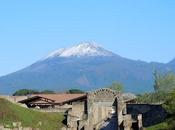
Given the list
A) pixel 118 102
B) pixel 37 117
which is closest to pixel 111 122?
pixel 118 102

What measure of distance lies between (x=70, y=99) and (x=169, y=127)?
41.4 metres

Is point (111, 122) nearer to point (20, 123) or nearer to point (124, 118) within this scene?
point (124, 118)

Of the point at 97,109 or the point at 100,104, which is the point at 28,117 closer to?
the point at 97,109

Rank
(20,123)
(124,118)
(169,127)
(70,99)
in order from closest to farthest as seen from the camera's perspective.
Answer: (169,127)
(124,118)
(20,123)
(70,99)

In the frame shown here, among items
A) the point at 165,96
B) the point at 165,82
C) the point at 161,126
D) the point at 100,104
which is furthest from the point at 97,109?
the point at 165,82

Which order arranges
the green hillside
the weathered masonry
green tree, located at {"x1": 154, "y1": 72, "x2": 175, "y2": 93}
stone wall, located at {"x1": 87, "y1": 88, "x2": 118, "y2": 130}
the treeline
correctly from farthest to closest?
green tree, located at {"x1": 154, "y1": 72, "x2": 175, "y2": 93}
stone wall, located at {"x1": 87, "y1": 88, "x2": 118, "y2": 130}
the green hillside
the weathered masonry
the treeline

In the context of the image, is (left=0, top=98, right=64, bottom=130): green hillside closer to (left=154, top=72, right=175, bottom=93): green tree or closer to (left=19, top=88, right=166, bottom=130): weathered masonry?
(left=19, top=88, right=166, bottom=130): weathered masonry

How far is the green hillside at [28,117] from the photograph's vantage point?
267ft

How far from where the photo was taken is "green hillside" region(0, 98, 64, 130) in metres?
81.4

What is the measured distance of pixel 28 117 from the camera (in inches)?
3282

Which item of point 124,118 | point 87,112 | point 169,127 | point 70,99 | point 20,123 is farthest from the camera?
point 70,99

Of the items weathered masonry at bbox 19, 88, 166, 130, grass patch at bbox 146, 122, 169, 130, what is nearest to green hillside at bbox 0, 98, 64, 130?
weathered masonry at bbox 19, 88, 166, 130

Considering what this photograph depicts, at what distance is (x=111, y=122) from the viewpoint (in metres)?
→ 82.1

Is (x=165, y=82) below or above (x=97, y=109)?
above
